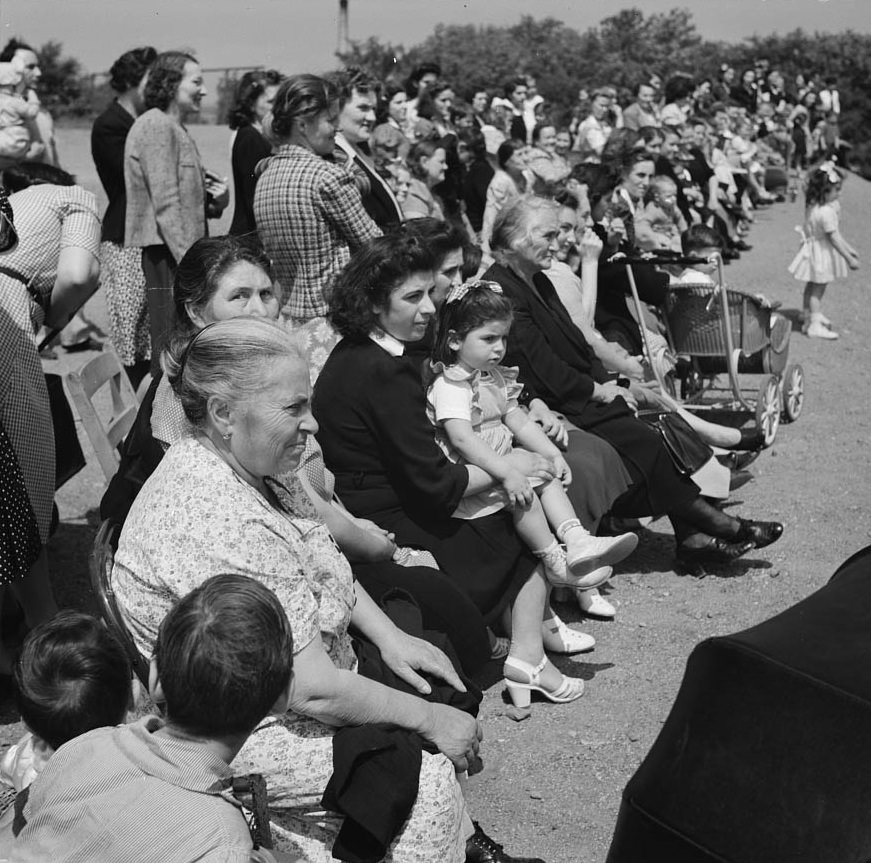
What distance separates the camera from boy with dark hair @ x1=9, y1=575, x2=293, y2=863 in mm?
2027

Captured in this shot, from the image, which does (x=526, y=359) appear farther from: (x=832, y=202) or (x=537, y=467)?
(x=832, y=202)

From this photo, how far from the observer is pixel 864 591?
7.29ft

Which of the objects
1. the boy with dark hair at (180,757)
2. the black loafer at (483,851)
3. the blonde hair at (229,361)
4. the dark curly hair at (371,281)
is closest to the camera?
the boy with dark hair at (180,757)

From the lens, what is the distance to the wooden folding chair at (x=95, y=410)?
436cm

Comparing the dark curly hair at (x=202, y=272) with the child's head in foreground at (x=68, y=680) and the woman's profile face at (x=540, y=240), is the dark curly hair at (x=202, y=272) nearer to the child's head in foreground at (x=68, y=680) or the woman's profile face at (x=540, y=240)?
the child's head in foreground at (x=68, y=680)

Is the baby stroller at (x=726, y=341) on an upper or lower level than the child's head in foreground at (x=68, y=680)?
lower

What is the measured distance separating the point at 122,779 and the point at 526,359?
337 cm

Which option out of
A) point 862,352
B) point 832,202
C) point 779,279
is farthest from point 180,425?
point 779,279

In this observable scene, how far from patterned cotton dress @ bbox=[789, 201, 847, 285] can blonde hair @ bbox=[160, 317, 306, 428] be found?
895 centimetres

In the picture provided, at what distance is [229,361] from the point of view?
2729mm

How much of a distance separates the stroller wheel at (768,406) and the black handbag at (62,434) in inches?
154

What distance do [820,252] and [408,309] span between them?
7.90m

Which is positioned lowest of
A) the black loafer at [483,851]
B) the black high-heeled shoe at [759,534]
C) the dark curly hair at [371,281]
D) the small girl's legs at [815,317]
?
the small girl's legs at [815,317]

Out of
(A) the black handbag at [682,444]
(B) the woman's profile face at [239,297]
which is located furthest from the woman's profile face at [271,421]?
(A) the black handbag at [682,444]
